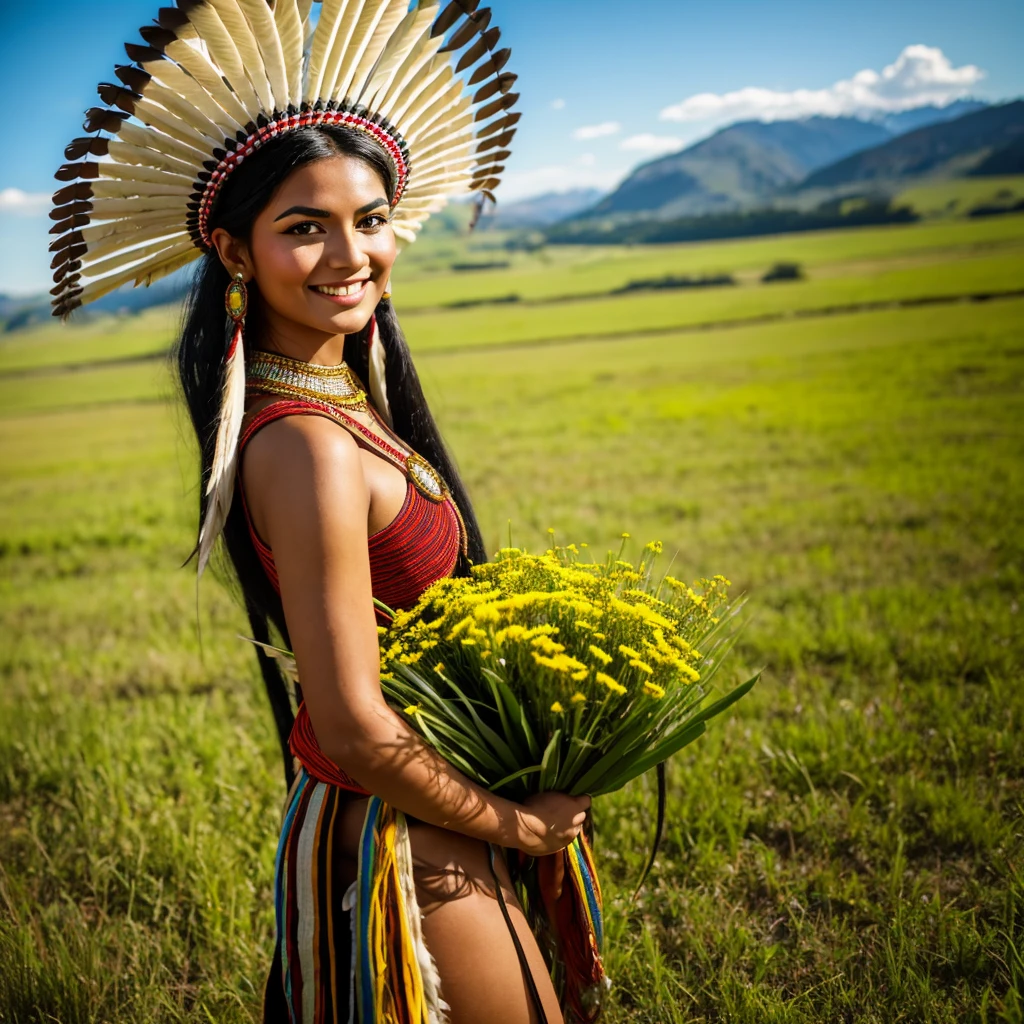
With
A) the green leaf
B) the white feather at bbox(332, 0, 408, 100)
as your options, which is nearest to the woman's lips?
the white feather at bbox(332, 0, 408, 100)

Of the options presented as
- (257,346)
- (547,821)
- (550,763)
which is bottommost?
(547,821)

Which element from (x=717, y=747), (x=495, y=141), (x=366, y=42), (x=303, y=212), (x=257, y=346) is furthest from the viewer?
(x=717, y=747)

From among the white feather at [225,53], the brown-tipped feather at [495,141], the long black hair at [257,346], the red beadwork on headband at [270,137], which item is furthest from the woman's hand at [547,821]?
the brown-tipped feather at [495,141]

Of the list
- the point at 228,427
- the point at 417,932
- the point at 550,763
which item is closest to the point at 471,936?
the point at 417,932

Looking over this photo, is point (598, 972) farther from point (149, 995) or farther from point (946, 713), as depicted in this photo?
point (946, 713)

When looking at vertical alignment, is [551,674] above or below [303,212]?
below

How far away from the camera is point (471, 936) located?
1.68 m

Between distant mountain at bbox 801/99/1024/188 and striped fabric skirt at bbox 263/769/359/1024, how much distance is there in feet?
215

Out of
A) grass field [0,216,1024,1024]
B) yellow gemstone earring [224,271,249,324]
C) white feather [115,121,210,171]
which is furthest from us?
grass field [0,216,1024,1024]

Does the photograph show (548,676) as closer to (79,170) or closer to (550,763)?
(550,763)

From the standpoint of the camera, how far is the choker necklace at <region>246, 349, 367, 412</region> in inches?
74.3

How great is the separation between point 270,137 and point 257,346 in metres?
0.46

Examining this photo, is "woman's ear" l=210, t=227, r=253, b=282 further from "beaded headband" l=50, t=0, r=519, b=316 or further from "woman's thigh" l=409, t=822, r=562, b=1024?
"woman's thigh" l=409, t=822, r=562, b=1024

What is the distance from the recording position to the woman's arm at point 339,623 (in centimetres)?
153
